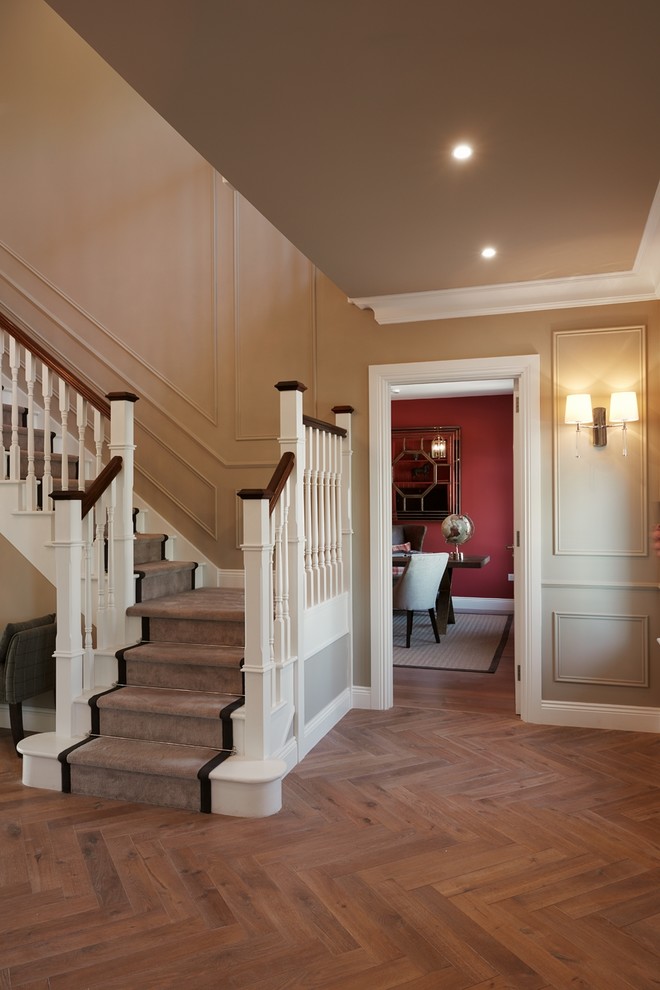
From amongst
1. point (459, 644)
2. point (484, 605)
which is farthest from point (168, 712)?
point (484, 605)

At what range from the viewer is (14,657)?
12.9ft

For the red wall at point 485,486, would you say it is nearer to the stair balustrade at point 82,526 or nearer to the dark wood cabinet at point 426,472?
the dark wood cabinet at point 426,472

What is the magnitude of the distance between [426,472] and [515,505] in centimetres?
438

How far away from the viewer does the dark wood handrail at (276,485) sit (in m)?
3.33

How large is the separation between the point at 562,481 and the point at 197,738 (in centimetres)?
256

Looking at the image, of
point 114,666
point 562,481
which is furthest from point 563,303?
point 114,666

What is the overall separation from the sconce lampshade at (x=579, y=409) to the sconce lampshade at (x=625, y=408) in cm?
14

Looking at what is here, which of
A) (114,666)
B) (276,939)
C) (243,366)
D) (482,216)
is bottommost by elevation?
(276,939)

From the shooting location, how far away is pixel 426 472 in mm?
8914

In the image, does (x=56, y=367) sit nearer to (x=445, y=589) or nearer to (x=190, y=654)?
(x=190, y=654)

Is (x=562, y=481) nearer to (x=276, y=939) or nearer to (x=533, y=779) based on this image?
(x=533, y=779)

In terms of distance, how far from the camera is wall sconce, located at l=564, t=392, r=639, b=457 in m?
4.14

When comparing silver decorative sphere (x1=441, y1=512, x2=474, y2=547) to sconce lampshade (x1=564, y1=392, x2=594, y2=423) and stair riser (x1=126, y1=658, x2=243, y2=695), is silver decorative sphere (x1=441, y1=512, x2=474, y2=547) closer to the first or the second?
sconce lampshade (x1=564, y1=392, x2=594, y2=423)

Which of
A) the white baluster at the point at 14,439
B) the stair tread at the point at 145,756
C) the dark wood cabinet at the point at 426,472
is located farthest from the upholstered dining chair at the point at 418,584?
the white baluster at the point at 14,439
